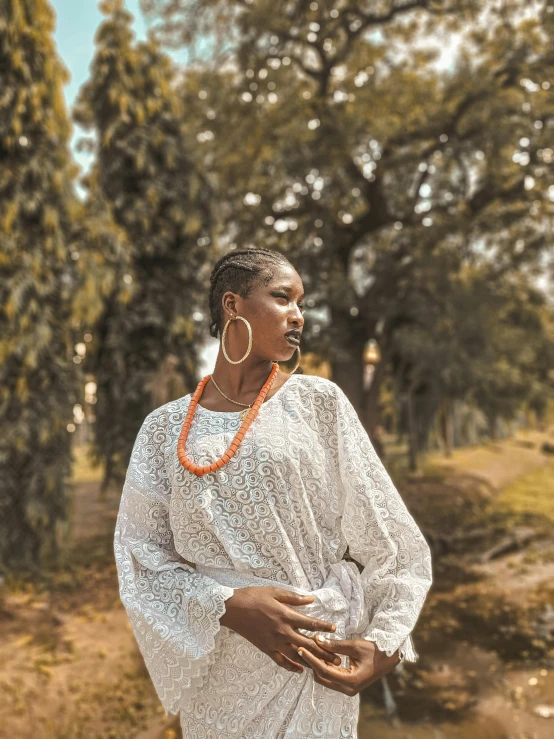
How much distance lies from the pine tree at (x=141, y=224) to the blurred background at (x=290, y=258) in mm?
38

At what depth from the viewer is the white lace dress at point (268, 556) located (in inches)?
66.1

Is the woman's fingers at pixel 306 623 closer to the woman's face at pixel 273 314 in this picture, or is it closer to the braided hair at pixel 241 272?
the woman's face at pixel 273 314

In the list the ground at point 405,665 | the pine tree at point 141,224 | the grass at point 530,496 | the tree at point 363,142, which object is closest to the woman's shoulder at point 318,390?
the ground at point 405,665

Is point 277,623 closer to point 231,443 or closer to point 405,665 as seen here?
point 231,443

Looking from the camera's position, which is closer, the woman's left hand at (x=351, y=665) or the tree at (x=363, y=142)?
the woman's left hand at (x=351, y=665)

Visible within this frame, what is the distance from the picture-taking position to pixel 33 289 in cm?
666

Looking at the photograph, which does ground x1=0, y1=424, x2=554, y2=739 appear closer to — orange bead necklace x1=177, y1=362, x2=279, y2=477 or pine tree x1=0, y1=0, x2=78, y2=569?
pine tree x1=0, y1=0, x2=78, y2=569

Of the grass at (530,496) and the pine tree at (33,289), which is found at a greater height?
the pine tree at (33,289)

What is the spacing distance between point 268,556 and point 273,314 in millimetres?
658

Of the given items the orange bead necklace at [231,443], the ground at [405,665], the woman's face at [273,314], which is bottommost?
the ground at [405,665]

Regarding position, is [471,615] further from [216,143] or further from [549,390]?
[549,390]

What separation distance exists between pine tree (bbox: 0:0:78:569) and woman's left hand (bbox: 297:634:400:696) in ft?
18.6

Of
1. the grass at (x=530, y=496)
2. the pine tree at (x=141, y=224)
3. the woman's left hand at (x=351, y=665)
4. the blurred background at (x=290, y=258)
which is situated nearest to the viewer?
the woman's left hand at (x=351, y=665)

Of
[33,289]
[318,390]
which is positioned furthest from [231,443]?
[33,289]
